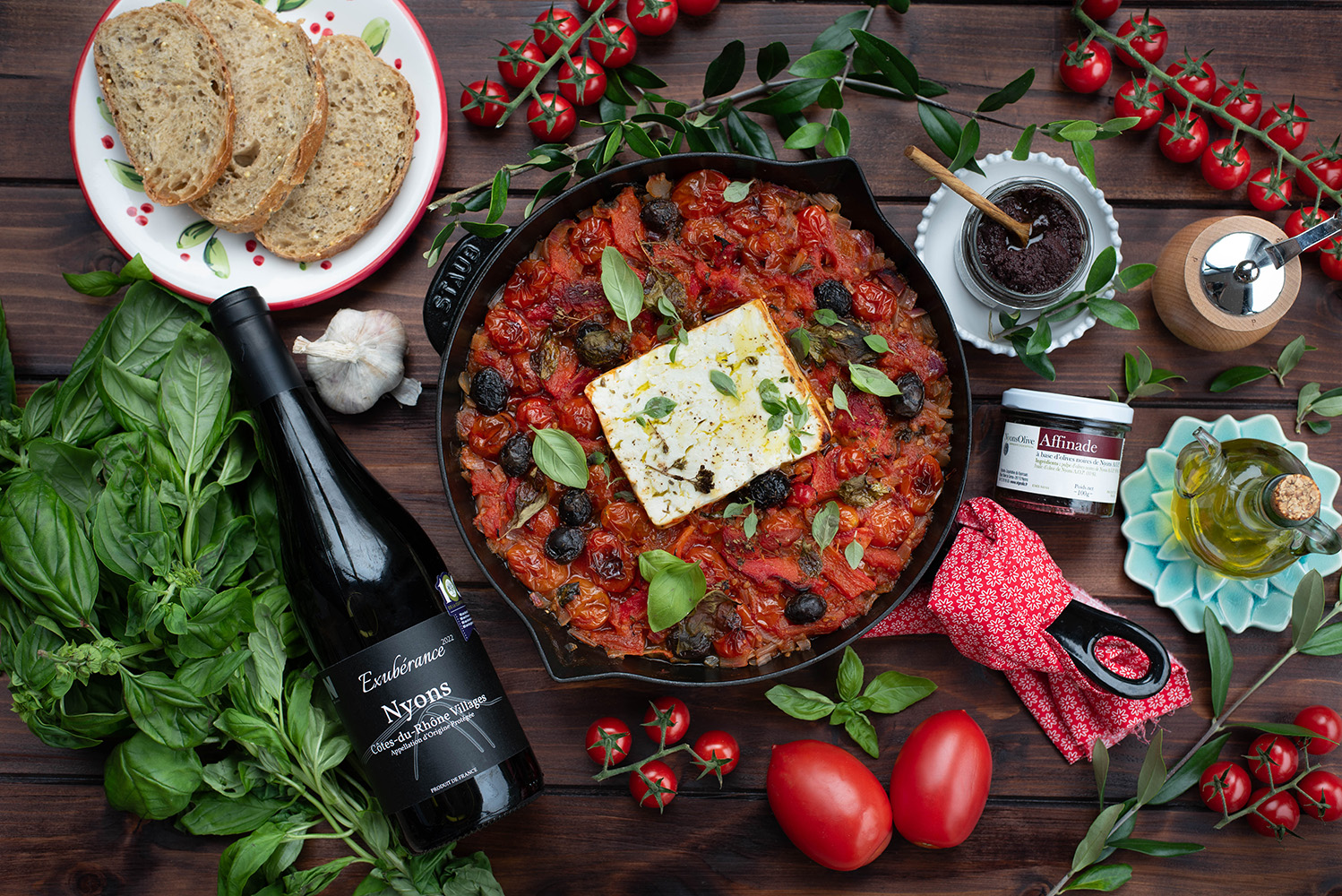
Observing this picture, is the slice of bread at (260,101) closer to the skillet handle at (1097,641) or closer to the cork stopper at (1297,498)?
the skillet handle at (1097,641)

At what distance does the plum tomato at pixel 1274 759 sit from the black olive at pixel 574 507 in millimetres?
2713

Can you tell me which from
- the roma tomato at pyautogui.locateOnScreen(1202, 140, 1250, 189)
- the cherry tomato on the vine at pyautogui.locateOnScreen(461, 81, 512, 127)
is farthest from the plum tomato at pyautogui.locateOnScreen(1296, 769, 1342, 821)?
the cherry tomato on the vine at pyautogui.locateOnScreen(461, 81, 512, 127)

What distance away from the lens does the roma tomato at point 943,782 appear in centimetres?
277

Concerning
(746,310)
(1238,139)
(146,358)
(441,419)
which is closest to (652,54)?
(746,310)

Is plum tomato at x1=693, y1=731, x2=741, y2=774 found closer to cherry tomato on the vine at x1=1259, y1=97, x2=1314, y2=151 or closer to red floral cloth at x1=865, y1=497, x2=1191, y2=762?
red floral cloth at x1=865, y1=497, x2=1191, y2=762

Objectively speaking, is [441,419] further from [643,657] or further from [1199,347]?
[1199,347]

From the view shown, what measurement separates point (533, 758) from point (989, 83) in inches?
119

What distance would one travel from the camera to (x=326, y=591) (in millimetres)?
2664

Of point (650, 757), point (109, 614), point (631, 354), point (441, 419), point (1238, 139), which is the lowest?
point (650, 757)

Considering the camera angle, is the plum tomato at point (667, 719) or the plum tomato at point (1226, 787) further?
the plum tomato at point (1226, 787)

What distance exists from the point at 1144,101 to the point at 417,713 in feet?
10.7

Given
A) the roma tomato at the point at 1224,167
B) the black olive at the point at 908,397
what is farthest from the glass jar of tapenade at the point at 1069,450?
the roma tomato at the point at 1224,167

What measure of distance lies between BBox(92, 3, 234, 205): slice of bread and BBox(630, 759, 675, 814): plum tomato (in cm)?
262

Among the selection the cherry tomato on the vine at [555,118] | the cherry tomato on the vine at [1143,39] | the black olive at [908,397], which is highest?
the cherry tomato on the vine at [1143,39]
